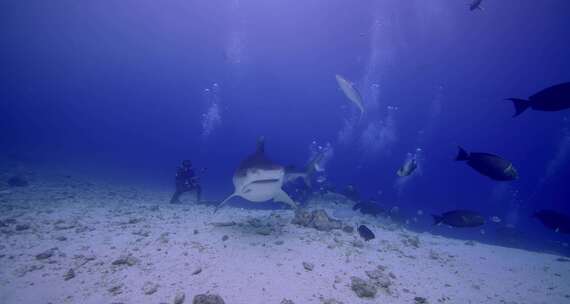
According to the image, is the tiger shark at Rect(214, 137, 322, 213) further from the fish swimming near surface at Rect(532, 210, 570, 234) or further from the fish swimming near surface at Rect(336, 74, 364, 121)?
the fish swimming near surface at Rect(532, 210, 570, 234)

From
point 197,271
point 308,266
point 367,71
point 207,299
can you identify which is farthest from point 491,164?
point 367,71

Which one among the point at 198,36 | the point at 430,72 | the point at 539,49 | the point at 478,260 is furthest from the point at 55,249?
the point at 198,36

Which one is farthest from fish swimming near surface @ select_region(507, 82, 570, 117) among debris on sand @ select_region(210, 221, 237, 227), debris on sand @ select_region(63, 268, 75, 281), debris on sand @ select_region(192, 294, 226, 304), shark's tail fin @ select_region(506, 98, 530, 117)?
debris on sand @ select_region(63, 268, 75, 281)

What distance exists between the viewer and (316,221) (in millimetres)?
7312

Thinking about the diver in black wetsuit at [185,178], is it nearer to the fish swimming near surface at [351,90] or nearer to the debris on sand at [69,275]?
the fish swimming near surface at [351,90]

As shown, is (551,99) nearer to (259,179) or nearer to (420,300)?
(420,300)

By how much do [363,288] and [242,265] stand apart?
1.99 meters

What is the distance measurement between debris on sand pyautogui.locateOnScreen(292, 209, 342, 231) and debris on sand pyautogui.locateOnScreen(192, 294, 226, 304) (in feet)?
12.8

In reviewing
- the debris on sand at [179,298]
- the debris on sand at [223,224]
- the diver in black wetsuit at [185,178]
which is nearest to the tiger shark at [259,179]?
the debris on sand at [223,224]

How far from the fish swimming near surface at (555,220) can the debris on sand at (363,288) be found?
17.4 ft

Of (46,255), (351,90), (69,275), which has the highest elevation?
(351,90)

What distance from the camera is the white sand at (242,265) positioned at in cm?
416

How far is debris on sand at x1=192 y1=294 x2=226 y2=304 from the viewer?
3559mm

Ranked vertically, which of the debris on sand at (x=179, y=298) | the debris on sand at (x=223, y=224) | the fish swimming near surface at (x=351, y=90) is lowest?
the debris on sand at (x=179, y=298)
